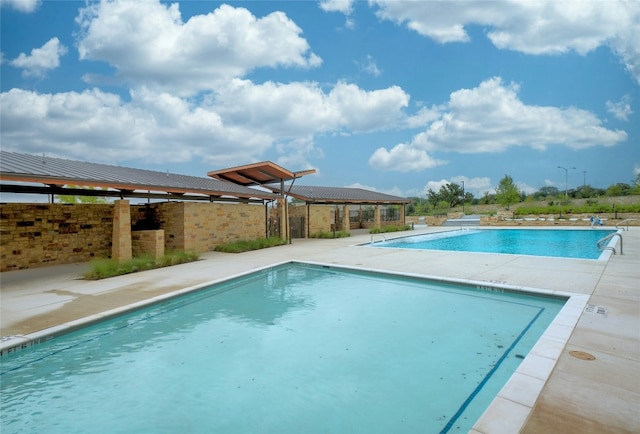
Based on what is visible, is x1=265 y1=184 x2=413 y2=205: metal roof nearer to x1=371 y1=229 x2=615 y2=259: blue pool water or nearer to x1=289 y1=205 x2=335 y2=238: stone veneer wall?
x1=289 y1=205 x2=335 y2=238: stone veneer wall

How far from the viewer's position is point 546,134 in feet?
127

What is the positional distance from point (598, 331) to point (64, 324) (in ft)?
26.0

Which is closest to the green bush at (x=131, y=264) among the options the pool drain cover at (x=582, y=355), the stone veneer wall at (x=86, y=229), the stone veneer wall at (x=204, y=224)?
the stone veneer wall at (x=86, y=229)

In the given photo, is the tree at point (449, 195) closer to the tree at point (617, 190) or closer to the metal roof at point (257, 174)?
the tree at point (617, 190)

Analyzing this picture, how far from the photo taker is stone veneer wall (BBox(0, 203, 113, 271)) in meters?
10.4

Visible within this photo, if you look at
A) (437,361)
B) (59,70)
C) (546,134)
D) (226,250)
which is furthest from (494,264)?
(546,134)

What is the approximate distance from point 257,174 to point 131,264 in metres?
8.29

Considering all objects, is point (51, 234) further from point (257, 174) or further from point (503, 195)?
point (503, 195)

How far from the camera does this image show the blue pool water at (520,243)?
14.1 meters

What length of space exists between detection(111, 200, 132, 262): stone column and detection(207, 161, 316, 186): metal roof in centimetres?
599

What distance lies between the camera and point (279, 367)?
439 cm

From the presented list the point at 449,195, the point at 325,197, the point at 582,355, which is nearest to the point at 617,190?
the point at 449,195

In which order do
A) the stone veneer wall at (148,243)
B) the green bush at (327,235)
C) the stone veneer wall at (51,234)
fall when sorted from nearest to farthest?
the stone veneer wall at (51,234) → the stone veneer wall at (148,243) → the green bush at (327,235)

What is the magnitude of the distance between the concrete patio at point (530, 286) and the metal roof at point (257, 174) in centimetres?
418
